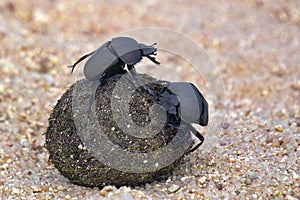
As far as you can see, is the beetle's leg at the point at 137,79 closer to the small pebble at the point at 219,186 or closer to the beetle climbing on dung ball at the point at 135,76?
the beetle climbing on dung ball at the point at 135,76

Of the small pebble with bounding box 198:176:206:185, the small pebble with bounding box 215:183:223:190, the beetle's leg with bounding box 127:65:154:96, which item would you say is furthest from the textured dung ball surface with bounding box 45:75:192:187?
the small pebble with bounding box 215:183:223:190

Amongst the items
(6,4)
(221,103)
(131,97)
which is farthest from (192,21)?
(131,97)

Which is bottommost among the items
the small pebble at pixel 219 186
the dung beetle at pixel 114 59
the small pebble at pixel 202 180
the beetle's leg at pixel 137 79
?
the small pebble at pixel 219 186

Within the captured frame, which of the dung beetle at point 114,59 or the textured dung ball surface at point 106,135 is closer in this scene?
the textured dung ball surface at point 106,135

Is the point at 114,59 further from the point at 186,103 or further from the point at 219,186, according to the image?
the point at 219,186

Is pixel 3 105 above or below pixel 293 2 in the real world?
below

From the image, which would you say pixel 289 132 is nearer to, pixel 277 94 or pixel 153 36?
pixel 277 94

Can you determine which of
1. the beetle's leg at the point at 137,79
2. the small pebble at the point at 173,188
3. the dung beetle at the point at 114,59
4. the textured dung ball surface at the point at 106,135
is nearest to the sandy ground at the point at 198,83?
the small pebble at the point at 173,188
